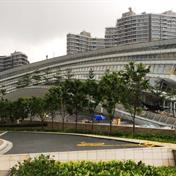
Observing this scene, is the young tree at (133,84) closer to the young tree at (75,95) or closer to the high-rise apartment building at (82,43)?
the young tree at (75,95)

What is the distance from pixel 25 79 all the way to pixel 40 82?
624 centimetres

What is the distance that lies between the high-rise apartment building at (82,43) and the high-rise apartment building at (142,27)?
11368 millimetres

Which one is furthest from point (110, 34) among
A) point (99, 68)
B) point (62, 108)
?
point (62, 108)

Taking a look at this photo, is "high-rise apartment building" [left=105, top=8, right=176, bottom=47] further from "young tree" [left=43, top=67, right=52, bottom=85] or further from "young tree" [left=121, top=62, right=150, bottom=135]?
"young tree" [left=121, top=62, right=150, bottom=135]

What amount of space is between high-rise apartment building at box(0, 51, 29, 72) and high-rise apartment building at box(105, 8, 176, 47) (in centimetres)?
3399

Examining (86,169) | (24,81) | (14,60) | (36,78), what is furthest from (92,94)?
(14,60)

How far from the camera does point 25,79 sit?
348 ft

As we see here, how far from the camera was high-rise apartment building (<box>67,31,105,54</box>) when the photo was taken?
155250mm

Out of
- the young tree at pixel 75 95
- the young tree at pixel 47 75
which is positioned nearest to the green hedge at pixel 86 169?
the young tree at pixel 75 95

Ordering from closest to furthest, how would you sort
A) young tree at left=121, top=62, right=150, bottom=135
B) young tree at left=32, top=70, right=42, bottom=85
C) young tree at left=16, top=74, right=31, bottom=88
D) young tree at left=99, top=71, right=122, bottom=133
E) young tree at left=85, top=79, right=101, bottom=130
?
young tree at left=121, top=62, right=150, bottom=135 → young tree at left=99, top=71, right=122, bottom=133 → young tree at left=85, top=79, right=101, bottom=130 → young tree at left=32, top=70, right=42, bottom=85 → young tree at left=16, top=74, right=31, bottom=88

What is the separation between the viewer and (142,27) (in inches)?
5423

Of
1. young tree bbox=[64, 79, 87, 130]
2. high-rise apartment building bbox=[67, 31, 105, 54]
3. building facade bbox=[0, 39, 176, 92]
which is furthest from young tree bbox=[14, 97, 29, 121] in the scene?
high-rise apartment building bbox=[67, 31, 105, 54]

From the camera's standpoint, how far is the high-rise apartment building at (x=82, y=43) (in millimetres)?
155250

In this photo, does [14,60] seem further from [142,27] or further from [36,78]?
[36,78]
